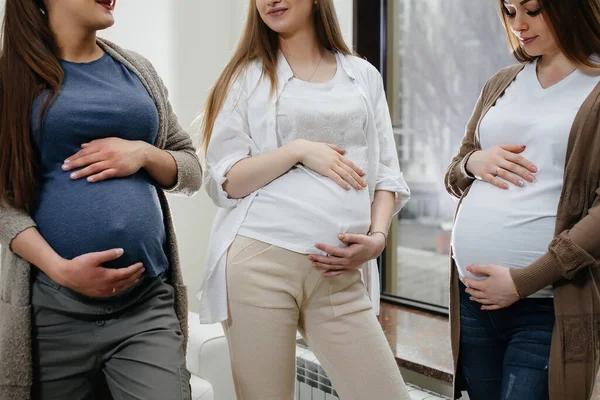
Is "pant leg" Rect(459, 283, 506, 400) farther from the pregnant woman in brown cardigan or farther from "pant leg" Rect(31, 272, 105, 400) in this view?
"pant leg" Rect(31, 272, 105, 400)

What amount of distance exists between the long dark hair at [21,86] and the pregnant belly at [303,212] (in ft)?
1.56

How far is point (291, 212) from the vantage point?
56.1 inches

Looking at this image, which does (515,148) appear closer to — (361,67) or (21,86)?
(361,67)

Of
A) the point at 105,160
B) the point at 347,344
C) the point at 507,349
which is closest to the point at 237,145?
the point at 105,160

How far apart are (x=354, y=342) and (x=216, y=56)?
184cm

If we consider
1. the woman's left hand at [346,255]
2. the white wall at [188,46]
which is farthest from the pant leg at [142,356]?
the white wall at [188,46]

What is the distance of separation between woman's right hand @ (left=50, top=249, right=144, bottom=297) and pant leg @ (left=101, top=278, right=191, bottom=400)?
0.25ft

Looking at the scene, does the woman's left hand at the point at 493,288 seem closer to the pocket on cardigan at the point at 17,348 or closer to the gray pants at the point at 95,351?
the gray pants at the point at 95,351

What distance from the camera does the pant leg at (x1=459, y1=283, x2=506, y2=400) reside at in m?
1.43

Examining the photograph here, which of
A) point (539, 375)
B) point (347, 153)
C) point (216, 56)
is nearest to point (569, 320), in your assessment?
point (539, 375)

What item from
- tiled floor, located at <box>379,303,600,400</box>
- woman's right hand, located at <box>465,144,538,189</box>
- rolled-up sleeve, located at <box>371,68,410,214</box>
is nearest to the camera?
woman's right hand, located at <box>465,144,538,189</box>

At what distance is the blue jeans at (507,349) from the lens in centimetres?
133

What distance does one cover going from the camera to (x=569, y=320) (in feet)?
4.26

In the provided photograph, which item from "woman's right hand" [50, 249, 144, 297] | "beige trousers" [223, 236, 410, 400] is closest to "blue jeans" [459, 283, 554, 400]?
"beige trousers" [223, 236, 410, 400]
